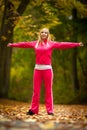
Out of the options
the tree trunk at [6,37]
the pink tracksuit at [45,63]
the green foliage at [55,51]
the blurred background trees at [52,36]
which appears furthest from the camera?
the green foliage at [55,51]

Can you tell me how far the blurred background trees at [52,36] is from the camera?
18.7 meters

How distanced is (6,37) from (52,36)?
1982 millimetres

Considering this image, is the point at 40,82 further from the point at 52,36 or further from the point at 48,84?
the point at 52,36

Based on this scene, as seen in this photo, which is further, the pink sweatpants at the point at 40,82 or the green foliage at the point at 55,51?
the green foliage at the point at 55,51

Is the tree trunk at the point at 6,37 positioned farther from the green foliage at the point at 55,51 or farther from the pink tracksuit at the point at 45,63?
the pink tracksuit at the point at 45,63

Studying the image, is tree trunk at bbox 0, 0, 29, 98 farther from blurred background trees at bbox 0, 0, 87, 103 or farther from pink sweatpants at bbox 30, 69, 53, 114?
pink sweatpants at bbox 30, 69, 53, 114

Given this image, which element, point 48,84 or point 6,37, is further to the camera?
point 6,37

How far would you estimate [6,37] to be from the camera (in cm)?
1922

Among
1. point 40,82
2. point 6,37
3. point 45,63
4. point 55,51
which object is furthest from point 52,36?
point 55,51

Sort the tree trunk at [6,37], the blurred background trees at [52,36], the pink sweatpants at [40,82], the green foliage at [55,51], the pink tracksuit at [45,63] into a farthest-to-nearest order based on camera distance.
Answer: the green foliage at [55,51]
the blurred background trees at [52,36]
the tree trunk at [6,37]
the pink sweatpants at [40,82]
the pink tracksuit at [45,63]

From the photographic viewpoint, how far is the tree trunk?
18.1 meters

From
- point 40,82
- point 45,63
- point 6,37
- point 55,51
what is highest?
point 6,37

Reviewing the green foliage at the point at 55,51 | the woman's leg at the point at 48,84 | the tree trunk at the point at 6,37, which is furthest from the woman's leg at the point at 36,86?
the green foliage at the point at 55,51

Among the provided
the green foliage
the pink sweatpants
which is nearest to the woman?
the pink sweatpants
